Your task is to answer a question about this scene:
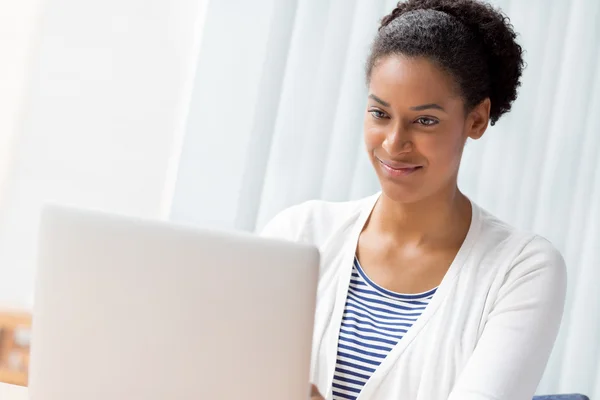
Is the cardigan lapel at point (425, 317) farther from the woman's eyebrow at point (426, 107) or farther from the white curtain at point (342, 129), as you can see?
the white curtain at point (342, 129)

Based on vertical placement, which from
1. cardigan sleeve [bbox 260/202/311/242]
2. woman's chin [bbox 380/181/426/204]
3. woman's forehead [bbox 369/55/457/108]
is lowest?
cardigan sleeve [bbox 260/202/311/242]

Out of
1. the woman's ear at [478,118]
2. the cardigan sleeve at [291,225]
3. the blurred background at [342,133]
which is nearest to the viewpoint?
the woman's ear at [478,118]

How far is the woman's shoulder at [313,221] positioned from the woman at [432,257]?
2.4 inches

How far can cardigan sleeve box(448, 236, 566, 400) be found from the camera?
1.39 meters

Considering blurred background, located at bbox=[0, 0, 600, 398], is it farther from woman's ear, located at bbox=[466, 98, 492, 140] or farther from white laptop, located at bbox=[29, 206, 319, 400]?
white laptop, located at bbox=[29, 206, 319, 400]

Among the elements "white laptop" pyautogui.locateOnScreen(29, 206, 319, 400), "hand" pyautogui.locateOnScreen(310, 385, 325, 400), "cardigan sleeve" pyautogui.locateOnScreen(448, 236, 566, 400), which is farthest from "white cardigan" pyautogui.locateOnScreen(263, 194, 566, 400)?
"white laptop" pyautogui.locateOnScreen(29, 206, 319, 400)

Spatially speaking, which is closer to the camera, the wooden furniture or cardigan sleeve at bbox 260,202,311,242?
cardigan sleeve at bbox 260,202,311,242

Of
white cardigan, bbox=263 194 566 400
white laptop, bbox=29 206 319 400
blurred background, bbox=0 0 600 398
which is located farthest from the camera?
blurred background, bbox=0 0 600 398

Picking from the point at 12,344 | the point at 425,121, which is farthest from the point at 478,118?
the point at 12,344

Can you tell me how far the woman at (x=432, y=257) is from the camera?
152 centimetres

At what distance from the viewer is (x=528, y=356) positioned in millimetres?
1434

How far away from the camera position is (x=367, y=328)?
1625mm

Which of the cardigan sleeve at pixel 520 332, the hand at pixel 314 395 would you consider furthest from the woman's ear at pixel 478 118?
the hand at pixel 314 395

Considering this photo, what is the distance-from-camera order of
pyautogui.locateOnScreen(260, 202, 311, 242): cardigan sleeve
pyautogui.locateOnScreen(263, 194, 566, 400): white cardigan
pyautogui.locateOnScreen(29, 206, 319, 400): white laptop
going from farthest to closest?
pyautogui.locateOnScreen(260, 202, 311, 242): cardigan sleeve → pyautogui.locateOnScreen(263, 194, 566, 400): white cardigan → pyautogui.locateOnScreen(29, 206, 319, 400): white laptop
